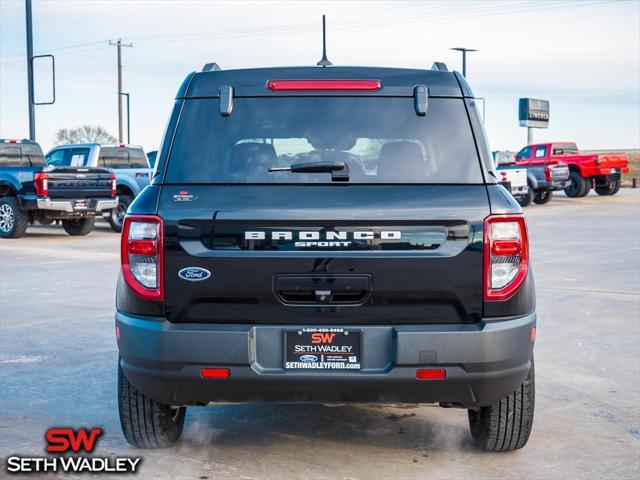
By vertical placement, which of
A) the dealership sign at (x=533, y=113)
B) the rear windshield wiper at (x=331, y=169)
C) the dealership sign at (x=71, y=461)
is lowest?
the dealership sign at (x=71, y=461)

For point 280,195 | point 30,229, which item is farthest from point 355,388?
point 30,229

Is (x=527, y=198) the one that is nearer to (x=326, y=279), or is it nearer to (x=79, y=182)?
(x=79, y=182)

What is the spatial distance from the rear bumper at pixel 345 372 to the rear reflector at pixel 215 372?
0.02m

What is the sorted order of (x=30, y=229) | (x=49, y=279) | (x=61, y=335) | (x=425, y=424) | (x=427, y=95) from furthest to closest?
(x=30, y=229), (x=49, y=279), (x=61, y=335), (x=425, y=424), (x=427, y=95)

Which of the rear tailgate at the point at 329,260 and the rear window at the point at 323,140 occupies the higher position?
the rear window at the point at 323,140

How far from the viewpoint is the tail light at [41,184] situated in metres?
18.1

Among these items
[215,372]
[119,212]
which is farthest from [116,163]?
[215,372]

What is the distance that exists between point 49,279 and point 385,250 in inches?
356

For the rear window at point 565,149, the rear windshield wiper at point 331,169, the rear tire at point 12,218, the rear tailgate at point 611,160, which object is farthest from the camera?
the rear window at point 565,149

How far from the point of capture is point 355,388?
4094 mm

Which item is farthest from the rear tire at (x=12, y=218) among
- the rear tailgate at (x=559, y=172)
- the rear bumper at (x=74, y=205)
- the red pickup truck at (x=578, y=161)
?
the red pickup truck at (x=578, y=161)

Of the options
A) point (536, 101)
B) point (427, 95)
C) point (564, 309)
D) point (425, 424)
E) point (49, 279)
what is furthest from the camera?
point (536, 101)

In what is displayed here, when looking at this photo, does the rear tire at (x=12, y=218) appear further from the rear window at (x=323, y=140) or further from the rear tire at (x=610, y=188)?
the rear tire at (x=610, y=188)

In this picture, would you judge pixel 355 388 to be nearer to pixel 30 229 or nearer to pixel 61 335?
pixel 61 335
